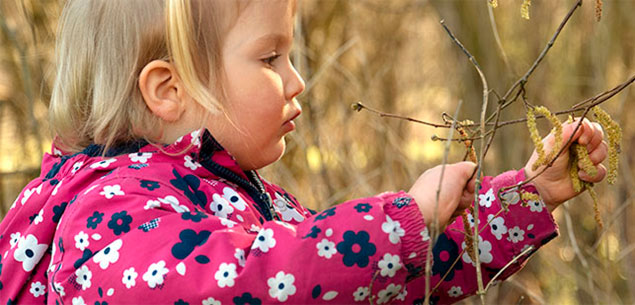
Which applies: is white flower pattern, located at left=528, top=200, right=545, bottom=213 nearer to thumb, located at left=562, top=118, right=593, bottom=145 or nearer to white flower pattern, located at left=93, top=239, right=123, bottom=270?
thumb, located at left=562, top=118, right=593, bottom=145

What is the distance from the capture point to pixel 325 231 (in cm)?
142

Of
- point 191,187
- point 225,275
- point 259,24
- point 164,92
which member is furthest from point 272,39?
point 225,275

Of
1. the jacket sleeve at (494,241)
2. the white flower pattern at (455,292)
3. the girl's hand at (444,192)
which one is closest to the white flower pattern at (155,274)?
the girl's hand at (444,192)

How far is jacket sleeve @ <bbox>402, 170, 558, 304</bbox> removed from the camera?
5.85ft

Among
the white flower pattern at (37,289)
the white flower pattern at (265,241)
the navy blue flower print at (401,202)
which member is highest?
the navy blue flower print at (401,202)

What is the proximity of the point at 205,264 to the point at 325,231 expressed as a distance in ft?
0.66

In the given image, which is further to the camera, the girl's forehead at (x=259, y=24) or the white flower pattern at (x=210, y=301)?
the girl's forehead at (x=259, y=24)

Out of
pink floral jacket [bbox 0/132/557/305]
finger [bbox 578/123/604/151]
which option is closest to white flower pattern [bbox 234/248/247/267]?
pink floral jacket [bbox 0/132/557/305]

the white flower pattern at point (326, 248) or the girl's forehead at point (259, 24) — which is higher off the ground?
the girl's forehead at point (259, 24)

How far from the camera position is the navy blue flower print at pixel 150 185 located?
1557 mm

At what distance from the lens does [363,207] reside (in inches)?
56.6

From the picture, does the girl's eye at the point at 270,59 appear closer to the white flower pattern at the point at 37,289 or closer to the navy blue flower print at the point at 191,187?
the navy blue flower print at the point at 191,187

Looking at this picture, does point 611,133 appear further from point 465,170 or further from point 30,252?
point 30,252

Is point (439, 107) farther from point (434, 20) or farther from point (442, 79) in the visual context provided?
point (434, 20)
